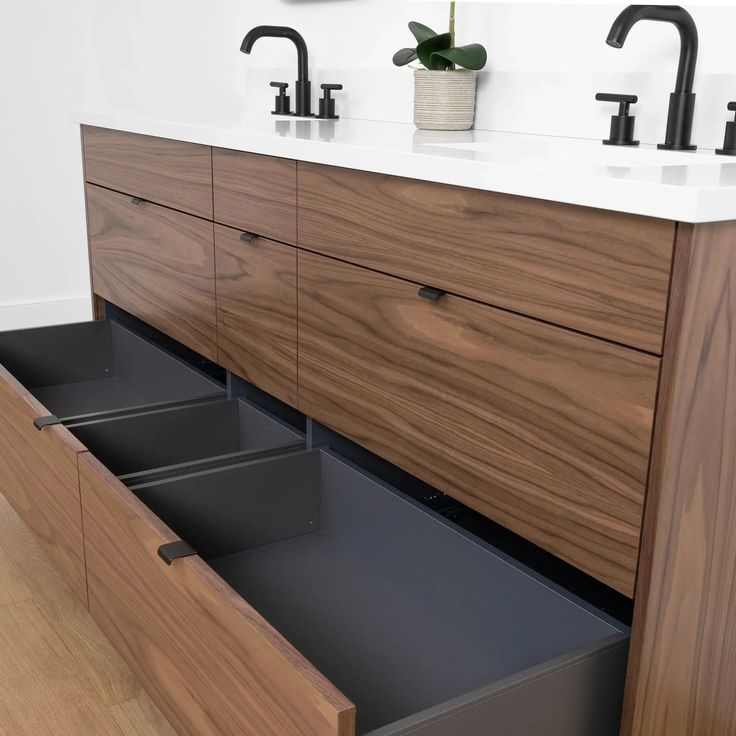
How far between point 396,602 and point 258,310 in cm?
56

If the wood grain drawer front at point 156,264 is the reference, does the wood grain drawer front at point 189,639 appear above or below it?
below

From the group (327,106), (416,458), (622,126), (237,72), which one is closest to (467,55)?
(622,126)

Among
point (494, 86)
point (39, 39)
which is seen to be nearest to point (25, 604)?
point (494, 86)

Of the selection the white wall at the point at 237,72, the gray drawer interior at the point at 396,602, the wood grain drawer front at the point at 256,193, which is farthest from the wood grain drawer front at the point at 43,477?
the white wall at the point at 237,72

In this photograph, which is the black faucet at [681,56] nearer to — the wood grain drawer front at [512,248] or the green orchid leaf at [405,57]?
the wood grain drawer front at [512,248]

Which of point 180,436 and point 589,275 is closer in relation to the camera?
point 589,275

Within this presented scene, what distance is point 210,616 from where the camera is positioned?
1.00 metres

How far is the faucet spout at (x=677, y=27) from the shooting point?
1087 mm

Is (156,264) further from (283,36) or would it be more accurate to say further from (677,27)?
(677,27)

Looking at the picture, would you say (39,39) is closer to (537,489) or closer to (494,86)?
(494,86)

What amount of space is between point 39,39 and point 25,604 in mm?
2524

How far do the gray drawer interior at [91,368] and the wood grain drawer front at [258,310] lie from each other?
371 millimetres

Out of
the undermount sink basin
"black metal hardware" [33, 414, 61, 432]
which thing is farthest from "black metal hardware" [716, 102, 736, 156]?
"black metal hardware" [33, 414, 61, 432]

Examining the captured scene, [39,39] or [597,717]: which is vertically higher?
[39,39]
